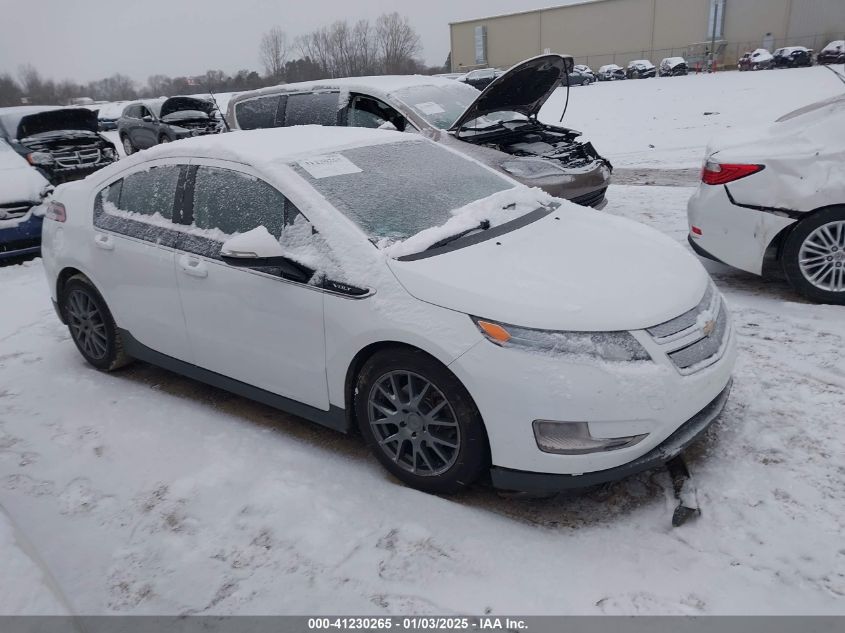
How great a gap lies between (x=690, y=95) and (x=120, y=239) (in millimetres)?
25528

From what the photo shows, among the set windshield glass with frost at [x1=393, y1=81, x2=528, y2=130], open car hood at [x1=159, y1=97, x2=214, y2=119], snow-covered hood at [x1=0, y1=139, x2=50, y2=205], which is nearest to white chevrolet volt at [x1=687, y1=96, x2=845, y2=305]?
windshield glass with frost at [x1=393, y1=81, x2=528, y2=130]

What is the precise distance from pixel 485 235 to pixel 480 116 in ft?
13.0

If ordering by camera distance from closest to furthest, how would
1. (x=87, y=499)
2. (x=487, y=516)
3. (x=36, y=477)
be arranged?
(x=487, y=516) < (x=87, y=499) < (x=36, y=477)

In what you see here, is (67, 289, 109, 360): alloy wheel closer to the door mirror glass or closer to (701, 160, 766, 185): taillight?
the door mirror glass

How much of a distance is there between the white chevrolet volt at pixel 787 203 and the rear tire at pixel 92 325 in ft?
14.6

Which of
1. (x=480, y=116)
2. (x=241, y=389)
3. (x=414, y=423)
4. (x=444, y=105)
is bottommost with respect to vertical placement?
(x=241, y=389)

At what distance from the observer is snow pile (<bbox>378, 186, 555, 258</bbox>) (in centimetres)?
315

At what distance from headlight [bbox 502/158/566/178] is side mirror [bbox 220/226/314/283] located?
12.2 ft

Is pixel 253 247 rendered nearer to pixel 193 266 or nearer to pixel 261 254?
pixel 261 254

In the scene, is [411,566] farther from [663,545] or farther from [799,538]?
[799,538]

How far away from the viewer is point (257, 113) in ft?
26.5

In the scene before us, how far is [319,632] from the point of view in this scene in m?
2.40

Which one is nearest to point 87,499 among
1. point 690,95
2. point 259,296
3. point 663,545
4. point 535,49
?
point 259,296

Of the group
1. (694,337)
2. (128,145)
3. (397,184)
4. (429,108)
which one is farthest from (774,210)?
(128,145)
